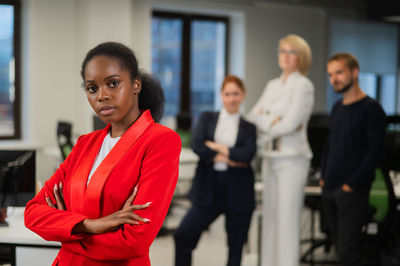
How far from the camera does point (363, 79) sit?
8.34 meters

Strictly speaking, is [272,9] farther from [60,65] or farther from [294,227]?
[294,227]

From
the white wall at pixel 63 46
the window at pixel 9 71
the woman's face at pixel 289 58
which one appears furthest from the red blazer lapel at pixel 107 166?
the window at pixel 9 71

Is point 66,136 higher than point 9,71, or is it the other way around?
point 9,71

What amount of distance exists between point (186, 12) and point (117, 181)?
6.12 metres

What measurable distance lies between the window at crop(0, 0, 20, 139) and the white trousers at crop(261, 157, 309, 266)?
12.3 ft

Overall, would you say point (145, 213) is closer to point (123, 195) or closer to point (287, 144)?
point (123, 195)

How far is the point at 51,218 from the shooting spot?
1492 mm

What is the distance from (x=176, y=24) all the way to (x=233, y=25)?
89 centimetres

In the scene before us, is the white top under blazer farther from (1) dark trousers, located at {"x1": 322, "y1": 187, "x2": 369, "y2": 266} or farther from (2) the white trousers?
(1) dark trousers, located at {"x1": 322, "y1": 187, "x2": 369, "y2": 266}

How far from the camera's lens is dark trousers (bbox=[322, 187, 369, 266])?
10.3ft

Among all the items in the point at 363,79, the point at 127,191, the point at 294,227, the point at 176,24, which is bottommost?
the point at 294,227

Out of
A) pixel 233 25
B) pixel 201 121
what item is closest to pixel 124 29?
pixel 233 25

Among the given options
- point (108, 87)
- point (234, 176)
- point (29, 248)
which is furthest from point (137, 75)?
point (234, 176)

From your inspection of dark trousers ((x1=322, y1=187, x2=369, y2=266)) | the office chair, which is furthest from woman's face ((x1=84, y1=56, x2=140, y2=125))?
the office chair
